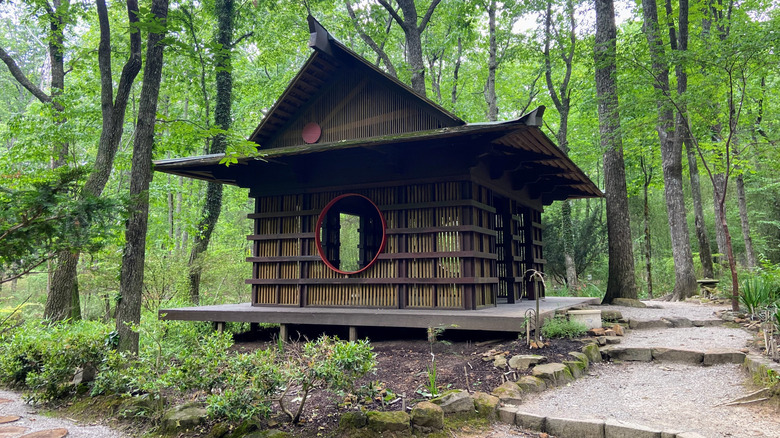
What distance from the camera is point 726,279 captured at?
11508 millimetres

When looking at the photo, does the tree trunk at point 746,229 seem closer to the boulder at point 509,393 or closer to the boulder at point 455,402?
the boulder at point 509,393

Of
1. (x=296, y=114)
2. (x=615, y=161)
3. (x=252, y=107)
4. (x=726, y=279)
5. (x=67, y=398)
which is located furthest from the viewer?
(x=252, y=107)

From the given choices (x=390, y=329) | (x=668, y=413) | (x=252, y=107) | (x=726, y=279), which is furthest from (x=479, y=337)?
(x=252, y=107)

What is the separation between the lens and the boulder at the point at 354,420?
3.38m

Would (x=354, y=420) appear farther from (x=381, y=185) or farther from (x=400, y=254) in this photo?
(x=381, y=185)

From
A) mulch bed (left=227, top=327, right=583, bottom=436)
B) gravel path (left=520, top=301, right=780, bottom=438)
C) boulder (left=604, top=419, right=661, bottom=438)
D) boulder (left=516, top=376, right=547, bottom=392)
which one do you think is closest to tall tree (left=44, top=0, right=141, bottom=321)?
mulch bed (left=227, top=327, right=583, bottom=436)

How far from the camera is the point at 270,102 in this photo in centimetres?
1886

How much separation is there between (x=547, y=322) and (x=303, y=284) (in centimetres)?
411

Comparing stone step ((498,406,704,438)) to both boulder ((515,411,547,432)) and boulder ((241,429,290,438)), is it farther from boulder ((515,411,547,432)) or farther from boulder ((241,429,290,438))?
boulder ((241,429,290,438))

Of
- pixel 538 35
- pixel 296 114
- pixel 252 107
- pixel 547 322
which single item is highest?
pixel 538 35

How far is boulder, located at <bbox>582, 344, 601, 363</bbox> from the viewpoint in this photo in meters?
5.61

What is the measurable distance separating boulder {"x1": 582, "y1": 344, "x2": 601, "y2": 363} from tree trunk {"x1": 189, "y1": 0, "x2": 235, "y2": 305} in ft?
29.8

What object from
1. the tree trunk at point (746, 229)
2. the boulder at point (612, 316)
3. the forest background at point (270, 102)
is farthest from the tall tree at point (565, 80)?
the boulder at point (612, 316)

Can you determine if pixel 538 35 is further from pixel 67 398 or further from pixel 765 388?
pixel 67 398
